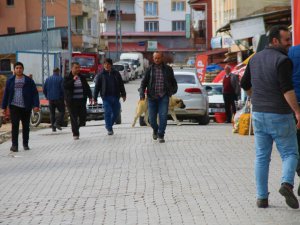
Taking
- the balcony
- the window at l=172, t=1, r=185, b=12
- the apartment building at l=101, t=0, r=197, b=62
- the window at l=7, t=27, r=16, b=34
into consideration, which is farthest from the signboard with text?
the window at l=172, t=1, r=185, b=12

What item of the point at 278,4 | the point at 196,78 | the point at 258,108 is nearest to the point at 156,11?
the point at 278,4

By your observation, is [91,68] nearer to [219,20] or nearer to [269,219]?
[219,20]

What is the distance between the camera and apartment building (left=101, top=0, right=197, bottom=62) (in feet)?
407

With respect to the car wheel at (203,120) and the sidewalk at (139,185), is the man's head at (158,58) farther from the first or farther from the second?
the car wheel at (203,120)

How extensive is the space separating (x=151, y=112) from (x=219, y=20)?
4803 centimetres

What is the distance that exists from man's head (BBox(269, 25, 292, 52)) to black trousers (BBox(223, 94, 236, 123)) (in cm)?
1813

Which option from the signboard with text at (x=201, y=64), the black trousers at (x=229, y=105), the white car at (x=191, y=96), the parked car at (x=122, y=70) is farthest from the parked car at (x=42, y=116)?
the parked car at (x=122, y=70)

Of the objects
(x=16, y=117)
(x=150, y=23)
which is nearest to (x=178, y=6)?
(x=150, y=23)

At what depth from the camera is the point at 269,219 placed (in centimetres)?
842

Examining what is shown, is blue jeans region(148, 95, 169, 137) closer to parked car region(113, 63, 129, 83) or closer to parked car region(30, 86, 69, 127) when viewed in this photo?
parked car region(30, 86, 69, 127)

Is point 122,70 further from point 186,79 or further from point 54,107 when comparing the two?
point 54,107

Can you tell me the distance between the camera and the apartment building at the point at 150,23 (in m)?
124

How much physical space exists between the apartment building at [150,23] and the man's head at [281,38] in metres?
114

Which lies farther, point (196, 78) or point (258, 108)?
point (196, 78)
